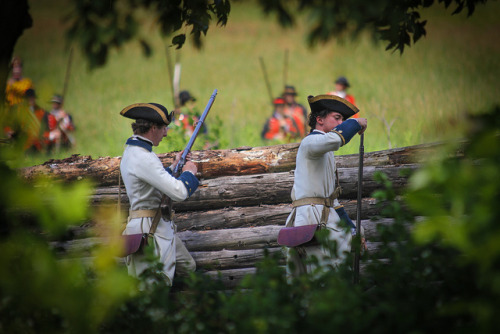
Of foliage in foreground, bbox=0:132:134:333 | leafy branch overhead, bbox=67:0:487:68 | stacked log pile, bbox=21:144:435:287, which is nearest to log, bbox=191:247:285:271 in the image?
stacked log pile, bbox=21:144:435:287

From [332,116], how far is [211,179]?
2.05m

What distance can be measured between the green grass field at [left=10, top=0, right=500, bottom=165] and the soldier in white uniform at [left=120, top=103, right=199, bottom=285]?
295cm

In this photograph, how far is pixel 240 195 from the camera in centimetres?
609

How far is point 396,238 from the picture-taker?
283 centimetres

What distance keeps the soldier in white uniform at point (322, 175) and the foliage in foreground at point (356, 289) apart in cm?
141

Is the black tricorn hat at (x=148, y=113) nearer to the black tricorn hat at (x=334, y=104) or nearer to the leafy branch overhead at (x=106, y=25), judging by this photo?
the leafy branch overhead at (x=106, y=25)

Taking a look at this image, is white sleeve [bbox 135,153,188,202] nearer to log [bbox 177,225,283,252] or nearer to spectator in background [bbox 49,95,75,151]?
log [bbox 177,225,283,252]

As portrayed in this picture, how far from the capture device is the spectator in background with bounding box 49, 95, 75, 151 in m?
10.9

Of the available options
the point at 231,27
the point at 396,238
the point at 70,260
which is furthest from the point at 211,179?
the point at 231,27

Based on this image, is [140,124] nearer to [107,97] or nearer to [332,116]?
[332,116]

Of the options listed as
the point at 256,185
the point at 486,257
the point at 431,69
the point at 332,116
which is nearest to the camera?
the point at 486,257

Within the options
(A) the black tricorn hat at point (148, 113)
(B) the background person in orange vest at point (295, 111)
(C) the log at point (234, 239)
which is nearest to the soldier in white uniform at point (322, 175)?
(C) the log at point (234, 239)

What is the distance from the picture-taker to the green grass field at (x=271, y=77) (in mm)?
11242

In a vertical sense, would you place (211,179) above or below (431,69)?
below
